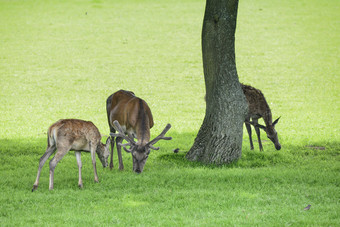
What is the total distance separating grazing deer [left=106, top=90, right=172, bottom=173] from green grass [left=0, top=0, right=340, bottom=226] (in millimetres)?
423

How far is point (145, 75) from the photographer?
2781cm

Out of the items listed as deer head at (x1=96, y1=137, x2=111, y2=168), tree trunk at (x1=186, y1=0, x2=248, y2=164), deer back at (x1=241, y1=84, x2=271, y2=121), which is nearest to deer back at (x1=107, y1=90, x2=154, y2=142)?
deer head at (x1=96, y1=137, x2=111, y2=168)

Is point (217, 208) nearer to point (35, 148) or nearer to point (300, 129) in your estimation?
point (35, 148)

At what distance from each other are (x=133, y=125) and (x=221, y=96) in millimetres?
2082

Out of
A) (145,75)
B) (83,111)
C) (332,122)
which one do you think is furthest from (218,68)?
(145,75)

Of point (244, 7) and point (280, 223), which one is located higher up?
point (244, 7)

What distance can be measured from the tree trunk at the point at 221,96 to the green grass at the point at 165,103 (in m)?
0.37

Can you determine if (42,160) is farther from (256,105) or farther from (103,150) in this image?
(256,105)

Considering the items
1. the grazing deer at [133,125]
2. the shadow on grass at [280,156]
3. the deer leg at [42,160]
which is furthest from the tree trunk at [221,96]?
the deer leg at [42,160]

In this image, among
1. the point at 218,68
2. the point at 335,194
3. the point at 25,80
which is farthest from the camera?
the point at 25,80

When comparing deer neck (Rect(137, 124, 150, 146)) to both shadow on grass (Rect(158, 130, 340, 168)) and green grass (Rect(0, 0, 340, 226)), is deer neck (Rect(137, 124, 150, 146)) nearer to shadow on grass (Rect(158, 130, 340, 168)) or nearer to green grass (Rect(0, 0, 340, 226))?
green grass (Rect(0, 0, 340, 226))

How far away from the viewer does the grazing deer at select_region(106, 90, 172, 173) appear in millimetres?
10172

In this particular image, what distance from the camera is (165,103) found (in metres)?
22.6

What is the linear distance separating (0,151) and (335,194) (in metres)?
8.32
